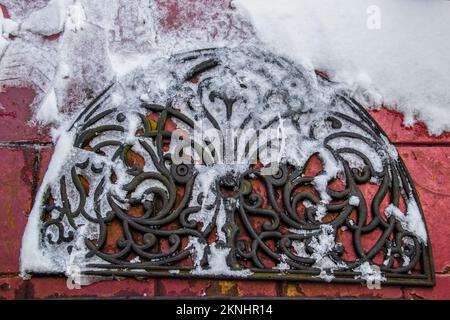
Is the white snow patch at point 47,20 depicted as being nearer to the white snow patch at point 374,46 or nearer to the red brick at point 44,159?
the red brick at point 44,159

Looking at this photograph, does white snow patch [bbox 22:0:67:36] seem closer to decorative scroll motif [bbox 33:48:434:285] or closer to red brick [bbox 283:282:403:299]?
decorative scroll motif [bbox 33:48:434:285]

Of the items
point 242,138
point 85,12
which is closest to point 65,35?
point 85,12

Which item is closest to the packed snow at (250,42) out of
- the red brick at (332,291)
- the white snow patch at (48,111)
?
the white snow patch at (48,111)

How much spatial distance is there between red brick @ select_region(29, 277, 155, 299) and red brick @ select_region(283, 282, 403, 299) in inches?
14.4

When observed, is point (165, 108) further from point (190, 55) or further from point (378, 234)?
point (378, 234)

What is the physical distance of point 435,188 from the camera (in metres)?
1.55

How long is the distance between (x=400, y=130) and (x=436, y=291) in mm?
461

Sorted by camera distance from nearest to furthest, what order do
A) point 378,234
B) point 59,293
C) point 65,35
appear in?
point 59,293
point 378,234
point 65,35

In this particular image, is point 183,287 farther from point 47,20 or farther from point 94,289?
point 47,20

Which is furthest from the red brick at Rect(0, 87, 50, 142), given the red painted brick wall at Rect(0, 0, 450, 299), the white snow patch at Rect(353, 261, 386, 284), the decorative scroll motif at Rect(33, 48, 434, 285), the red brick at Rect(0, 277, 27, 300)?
the white snow patch at Rect(353, 261, 386, 284)

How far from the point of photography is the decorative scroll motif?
1.41 meters

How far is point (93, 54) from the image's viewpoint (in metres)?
1.58

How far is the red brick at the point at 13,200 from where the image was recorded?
139cm

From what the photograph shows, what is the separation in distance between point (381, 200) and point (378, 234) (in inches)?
3.7
